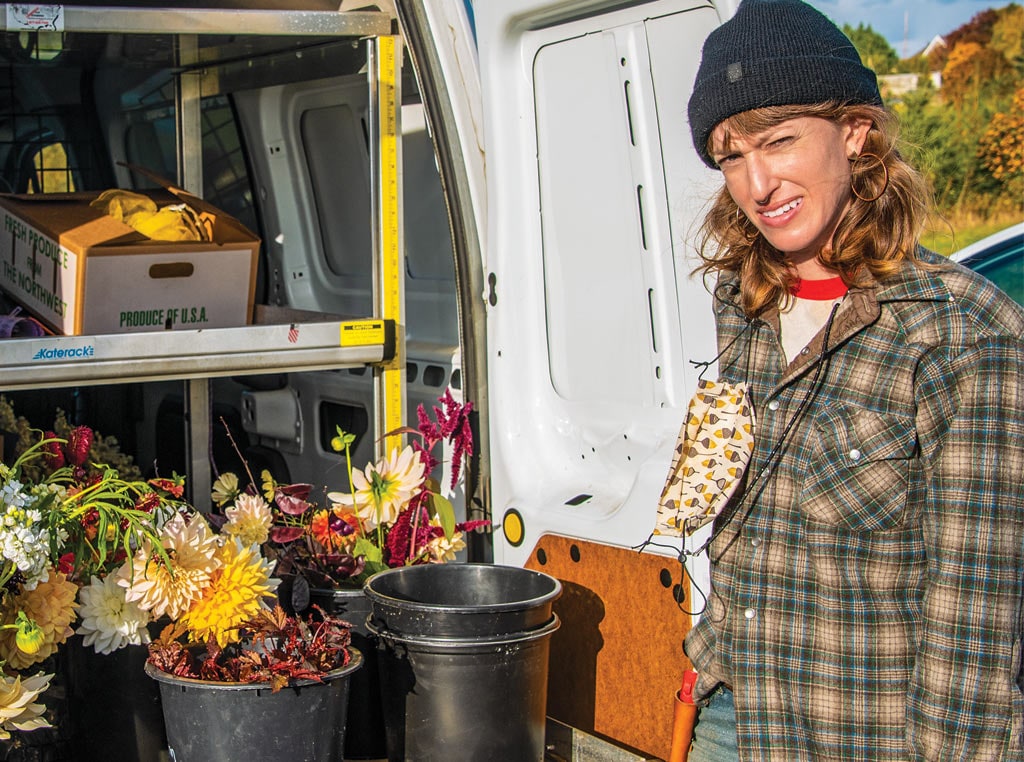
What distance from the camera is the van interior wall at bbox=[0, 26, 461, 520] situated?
418cm

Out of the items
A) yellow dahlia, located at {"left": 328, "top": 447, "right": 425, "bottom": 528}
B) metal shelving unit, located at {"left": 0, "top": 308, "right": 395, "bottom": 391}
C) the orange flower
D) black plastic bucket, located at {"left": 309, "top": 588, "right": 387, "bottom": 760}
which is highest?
metal shelving unit, located at {"left": 0, "top": 308, "right": 395, "bottom": 391}

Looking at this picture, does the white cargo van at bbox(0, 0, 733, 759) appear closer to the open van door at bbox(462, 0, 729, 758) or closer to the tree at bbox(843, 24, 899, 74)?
the open van door at bbox(462, 0, 729, 758)

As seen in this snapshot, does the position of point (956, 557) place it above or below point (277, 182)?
below

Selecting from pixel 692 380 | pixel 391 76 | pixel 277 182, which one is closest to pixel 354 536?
pixel 692 380

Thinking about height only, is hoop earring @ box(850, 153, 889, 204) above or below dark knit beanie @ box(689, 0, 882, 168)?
below

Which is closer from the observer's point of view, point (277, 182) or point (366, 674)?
point (366, 674)

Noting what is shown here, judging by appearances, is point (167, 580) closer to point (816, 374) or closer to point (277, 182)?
point (816, 374)

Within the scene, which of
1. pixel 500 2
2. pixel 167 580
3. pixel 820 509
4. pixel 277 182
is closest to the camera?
pixel 820 509

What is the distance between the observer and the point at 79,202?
380 centimetres

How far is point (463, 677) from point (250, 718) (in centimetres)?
50

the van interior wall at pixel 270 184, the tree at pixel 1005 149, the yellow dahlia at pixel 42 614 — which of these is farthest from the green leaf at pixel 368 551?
the tree at pixel 1005 149

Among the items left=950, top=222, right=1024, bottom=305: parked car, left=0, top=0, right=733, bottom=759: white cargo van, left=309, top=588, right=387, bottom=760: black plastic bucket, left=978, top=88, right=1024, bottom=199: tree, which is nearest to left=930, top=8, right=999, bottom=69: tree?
left=978, top=88, right=1024, bottom=199: tree

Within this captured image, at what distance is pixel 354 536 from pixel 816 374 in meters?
1.72

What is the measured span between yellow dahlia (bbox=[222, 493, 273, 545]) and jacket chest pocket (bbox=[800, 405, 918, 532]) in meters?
1.58
